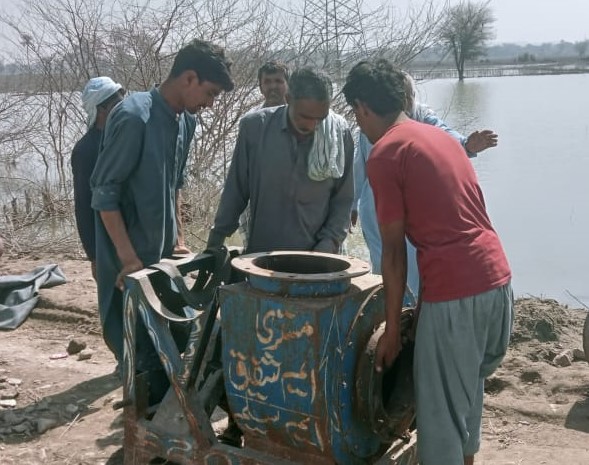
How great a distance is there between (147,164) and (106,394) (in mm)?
1650

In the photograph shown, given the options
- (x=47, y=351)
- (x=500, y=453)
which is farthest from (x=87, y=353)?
(x=500, y=453)

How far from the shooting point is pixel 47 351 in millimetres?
5133

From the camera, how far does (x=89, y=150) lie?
13.6ft

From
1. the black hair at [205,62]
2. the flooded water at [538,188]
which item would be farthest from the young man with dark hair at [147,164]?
the flooded water at [538,188]

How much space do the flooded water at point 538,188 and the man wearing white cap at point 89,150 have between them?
4732mm

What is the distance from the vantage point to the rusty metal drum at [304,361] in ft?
8.07

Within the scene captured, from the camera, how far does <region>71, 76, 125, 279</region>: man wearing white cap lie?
4.14m

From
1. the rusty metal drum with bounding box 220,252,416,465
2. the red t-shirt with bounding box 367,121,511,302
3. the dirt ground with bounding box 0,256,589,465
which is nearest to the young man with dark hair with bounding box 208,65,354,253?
the rusty metal drum with bounding box 220,252,416,465

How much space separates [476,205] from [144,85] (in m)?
6.92

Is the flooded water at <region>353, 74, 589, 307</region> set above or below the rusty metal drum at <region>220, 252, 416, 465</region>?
below

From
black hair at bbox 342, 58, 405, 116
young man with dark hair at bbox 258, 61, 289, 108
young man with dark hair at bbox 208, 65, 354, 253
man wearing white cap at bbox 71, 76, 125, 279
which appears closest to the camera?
black hair at bbox 342, 58, 405, 116

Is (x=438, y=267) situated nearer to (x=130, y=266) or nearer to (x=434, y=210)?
(x=434, y=210)

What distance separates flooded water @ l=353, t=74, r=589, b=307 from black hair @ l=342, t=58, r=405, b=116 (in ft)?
16.8

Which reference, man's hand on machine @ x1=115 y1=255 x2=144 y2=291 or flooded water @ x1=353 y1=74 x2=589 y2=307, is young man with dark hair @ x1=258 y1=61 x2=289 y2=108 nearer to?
man's hand on machine @ x1=115 y1=255 x2=144 y2=291
